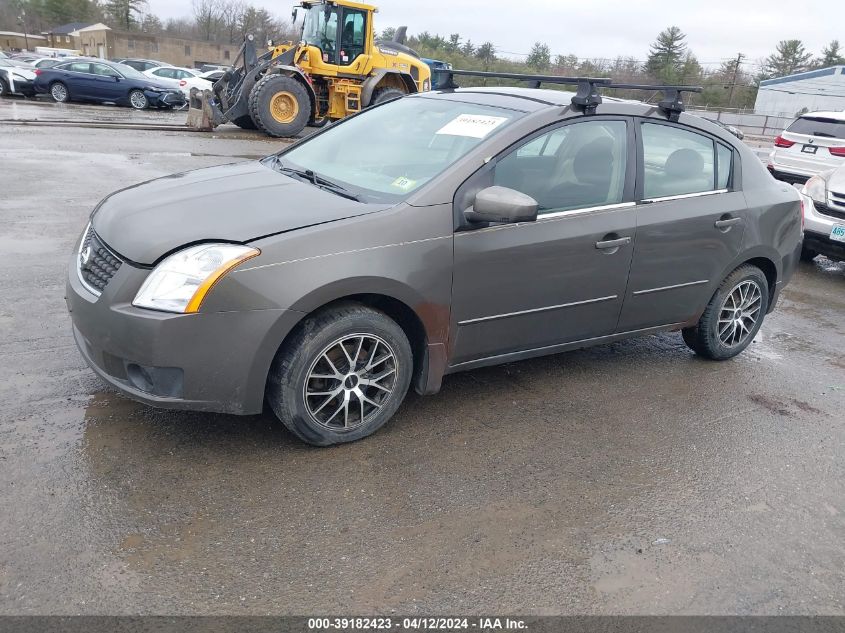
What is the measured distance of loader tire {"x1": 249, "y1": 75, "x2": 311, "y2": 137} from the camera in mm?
16328

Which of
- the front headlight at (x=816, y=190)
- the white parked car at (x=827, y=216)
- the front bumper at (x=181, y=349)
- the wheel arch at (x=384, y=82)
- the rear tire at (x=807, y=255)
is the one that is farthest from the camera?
the wheel arch at (x=384, y=82)

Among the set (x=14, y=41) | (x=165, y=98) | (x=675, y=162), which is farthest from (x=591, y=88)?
(x=14, y=41)

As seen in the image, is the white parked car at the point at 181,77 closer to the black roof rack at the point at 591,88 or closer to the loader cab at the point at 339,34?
the loader cab at the point at 339,34

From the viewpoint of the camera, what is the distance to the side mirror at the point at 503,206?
11.1 feet

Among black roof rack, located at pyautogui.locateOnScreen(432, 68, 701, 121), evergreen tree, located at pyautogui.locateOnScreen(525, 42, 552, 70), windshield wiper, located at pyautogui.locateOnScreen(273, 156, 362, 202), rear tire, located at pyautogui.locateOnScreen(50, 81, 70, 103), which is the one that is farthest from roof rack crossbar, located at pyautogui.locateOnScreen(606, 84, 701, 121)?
evergreen tree, located at pyautogui.locateOnScreen(525, 42, 552, 70)

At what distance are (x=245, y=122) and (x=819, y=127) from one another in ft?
43.3

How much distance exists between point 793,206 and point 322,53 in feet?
47.3

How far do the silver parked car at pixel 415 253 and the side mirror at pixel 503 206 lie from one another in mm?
11

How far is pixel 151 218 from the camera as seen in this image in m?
3.29

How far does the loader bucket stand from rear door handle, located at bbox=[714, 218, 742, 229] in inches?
595

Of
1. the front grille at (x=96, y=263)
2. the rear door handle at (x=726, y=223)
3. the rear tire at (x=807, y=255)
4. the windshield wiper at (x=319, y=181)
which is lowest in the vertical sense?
the rear tire at (x=807, y=255)

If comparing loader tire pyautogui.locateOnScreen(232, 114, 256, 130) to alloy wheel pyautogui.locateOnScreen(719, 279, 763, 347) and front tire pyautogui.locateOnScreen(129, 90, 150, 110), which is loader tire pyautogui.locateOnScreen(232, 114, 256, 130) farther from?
alloy wheel pyautogui.locateOnScreen(719, 279, 763, 347)

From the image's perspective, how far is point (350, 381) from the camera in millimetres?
3375

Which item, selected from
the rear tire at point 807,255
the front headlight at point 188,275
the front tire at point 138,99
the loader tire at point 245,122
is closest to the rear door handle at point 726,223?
the front headlight at point 188,275
